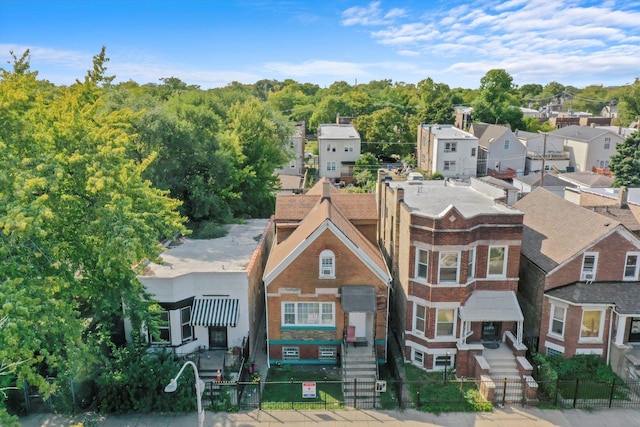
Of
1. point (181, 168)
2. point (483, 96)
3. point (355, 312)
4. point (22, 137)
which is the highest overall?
point (483, 96)

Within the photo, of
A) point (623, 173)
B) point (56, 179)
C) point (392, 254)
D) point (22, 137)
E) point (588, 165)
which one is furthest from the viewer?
point (588, 165)

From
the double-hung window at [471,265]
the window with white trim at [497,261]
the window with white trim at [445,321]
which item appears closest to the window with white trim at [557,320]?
the window with white trim at [497,261]

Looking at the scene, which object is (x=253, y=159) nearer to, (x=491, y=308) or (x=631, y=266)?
(x=491, y=308)

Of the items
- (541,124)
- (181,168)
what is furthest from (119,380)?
(541,124)

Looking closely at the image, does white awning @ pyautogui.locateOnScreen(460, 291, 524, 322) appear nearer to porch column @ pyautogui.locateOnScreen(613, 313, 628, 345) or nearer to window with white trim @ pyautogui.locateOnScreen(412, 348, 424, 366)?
window with white trim @ pyautogui.locateOnScreen(412, 348, 424, 366)

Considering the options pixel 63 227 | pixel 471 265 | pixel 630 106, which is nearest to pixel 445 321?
pixel 471 265

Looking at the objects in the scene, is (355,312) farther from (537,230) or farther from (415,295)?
(537,230)
